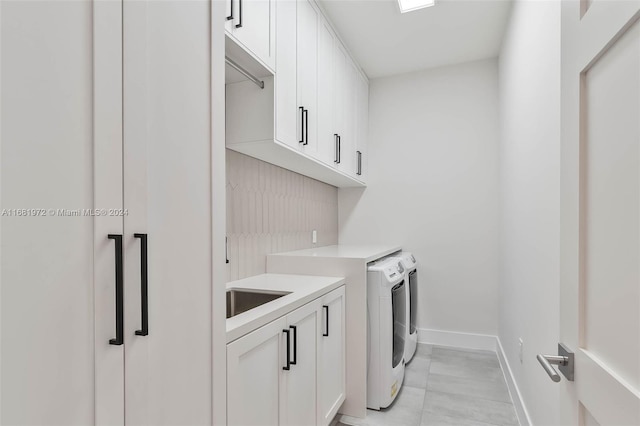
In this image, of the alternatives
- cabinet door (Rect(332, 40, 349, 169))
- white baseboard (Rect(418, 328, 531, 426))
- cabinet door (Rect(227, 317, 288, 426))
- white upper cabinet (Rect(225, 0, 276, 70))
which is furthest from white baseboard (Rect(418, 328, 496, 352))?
white upper cabinet (Rect(225, 0, 276, 70))

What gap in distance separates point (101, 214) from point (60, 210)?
0.24 feet

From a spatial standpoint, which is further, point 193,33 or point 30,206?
point 193,33

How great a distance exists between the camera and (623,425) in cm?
57

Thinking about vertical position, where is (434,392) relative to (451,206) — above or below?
below

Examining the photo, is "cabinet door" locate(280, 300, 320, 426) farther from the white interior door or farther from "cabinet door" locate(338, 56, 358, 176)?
"cabinet door" locate(338, 56, 358, 176)

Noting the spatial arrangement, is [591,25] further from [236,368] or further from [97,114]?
[236,368]

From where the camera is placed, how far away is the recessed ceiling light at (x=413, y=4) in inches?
92.9

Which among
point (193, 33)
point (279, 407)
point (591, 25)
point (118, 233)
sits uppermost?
point (193, 33)

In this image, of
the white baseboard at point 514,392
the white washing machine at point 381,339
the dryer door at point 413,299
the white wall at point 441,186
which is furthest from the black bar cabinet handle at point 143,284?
the white wall at point 441,186

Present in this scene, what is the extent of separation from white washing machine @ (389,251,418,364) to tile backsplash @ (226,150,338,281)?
80 centimetres

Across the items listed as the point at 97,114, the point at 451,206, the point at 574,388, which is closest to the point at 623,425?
the point at 574,388

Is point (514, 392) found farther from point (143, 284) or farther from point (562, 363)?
point (143, 284)

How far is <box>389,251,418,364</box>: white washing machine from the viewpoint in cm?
282

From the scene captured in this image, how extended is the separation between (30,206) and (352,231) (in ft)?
10.6
